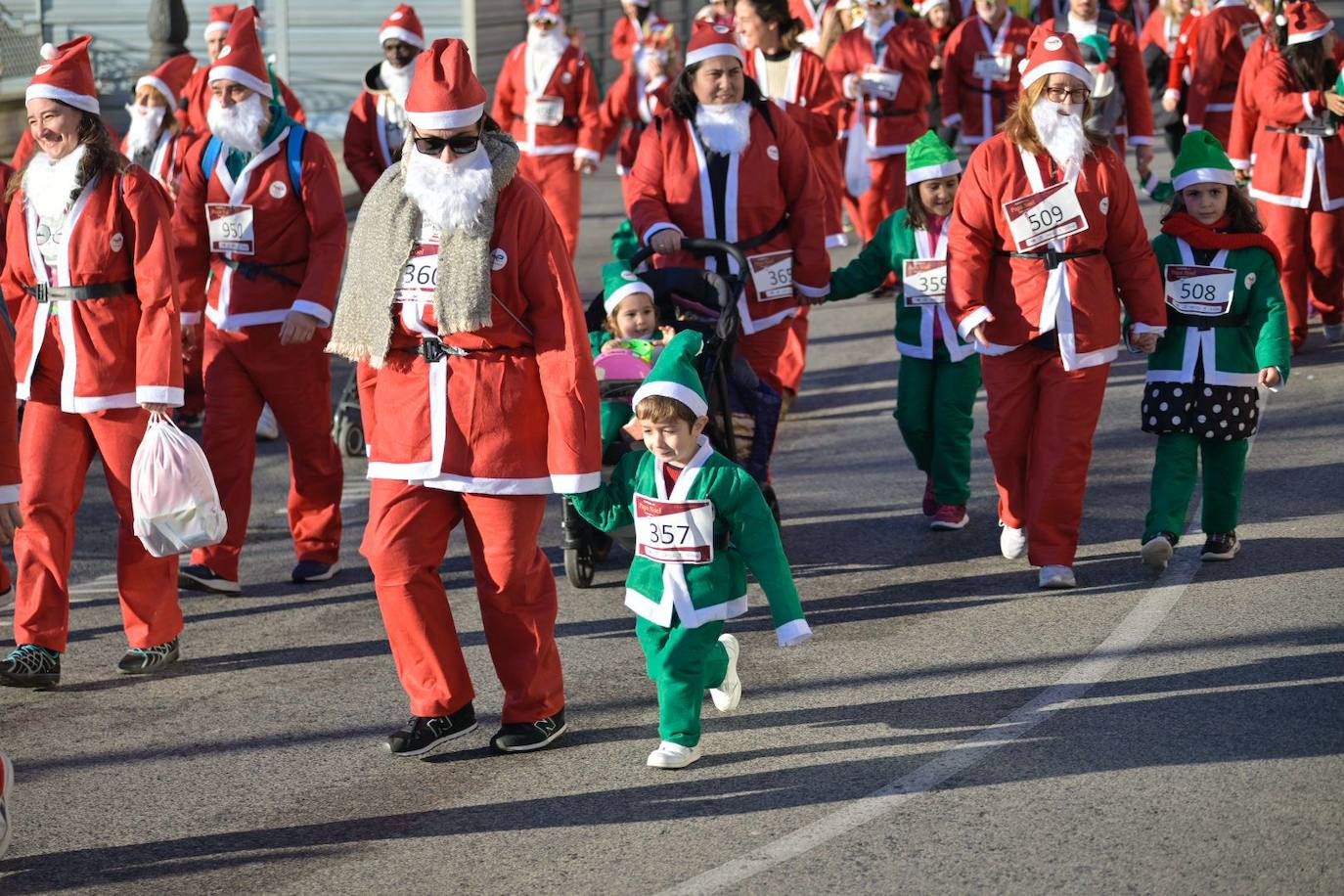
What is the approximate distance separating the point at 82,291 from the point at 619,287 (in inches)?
83.4

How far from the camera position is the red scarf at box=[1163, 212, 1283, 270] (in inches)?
327

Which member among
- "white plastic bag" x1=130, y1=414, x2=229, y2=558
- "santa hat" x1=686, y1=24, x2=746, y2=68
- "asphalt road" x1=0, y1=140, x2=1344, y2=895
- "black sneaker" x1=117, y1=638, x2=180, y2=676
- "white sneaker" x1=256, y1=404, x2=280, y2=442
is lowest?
"white sneaker" x1=256, y1=404, x2=280, y2=442

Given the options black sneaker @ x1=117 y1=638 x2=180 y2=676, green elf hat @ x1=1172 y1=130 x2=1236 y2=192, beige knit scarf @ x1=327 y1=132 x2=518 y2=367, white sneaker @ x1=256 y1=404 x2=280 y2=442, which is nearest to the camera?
beige knit scarf @ x1=327 y1=132 x2=518 y2=367

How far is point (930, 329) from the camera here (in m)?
9.23

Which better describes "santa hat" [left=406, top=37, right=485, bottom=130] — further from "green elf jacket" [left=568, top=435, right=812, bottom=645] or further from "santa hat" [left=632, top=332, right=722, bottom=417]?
"green elf jacket" [left=568, top=435, right=812, bottom=645]

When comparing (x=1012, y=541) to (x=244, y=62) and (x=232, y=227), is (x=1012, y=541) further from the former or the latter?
(x=244, y=62)

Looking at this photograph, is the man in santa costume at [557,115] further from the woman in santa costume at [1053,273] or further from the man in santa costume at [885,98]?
the woman in santa costume at [1053,273]

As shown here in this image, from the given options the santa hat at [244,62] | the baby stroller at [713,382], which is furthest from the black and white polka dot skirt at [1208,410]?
the santa hat at [244,62]

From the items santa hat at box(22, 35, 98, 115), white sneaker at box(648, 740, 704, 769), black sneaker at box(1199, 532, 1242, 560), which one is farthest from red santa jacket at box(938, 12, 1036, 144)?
white sneaker at box(648, 740, 704, 769)

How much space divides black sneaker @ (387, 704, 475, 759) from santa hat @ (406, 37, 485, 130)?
1.85m

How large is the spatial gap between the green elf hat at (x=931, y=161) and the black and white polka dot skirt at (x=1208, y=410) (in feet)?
4.90

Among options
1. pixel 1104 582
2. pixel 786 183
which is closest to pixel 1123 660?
pixel 1104 582

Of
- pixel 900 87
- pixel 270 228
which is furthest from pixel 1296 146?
pixel 270 228

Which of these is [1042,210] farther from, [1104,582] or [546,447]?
[546,447]
